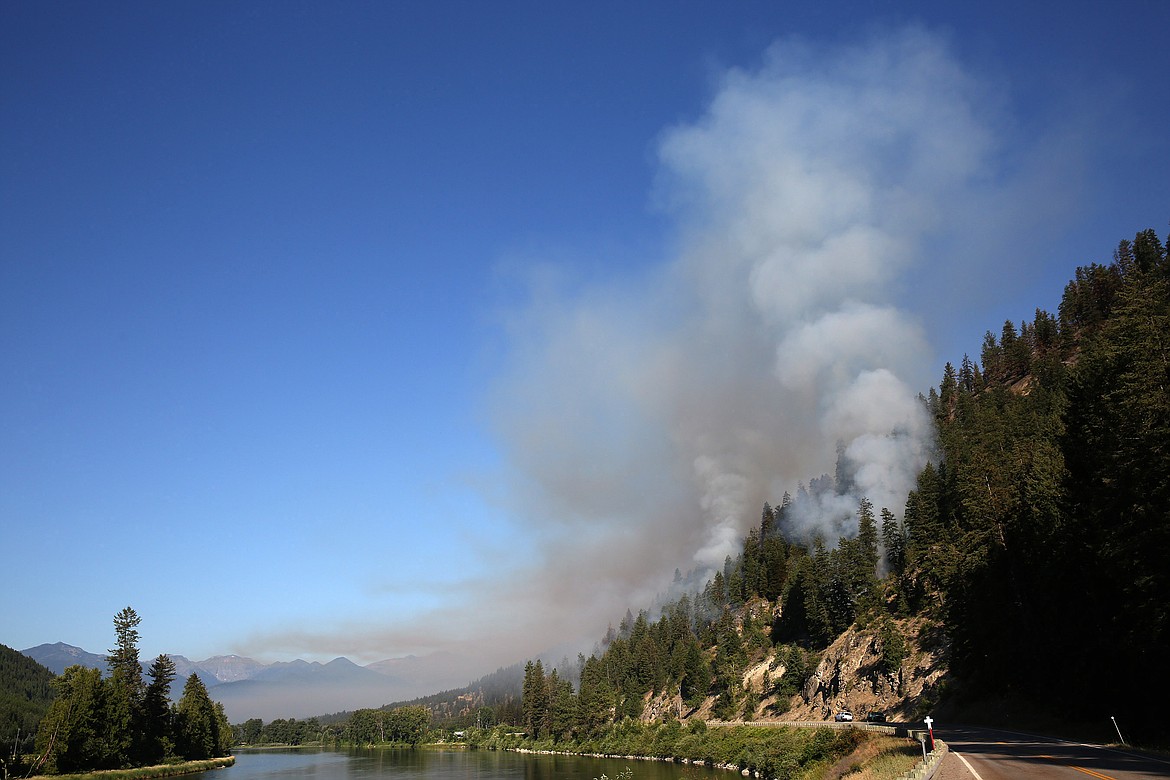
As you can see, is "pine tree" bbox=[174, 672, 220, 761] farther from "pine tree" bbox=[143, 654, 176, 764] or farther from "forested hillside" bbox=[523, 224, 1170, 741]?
"forested hillside" bbox=[523, 224, 1170, 741]

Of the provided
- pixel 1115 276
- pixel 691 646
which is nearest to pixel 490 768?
pixel 691 646

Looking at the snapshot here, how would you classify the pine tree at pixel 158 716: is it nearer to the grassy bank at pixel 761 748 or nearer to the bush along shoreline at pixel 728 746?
the bush along shoreline at pixel 728 746

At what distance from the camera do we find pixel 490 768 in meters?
109

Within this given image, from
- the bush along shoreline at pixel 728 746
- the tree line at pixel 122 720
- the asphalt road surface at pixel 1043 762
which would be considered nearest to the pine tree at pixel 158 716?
the tree line at pixel 122 720

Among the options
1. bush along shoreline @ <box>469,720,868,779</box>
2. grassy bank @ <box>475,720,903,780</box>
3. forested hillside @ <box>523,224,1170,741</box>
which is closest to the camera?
forested hillside @ <box>523,224,1170,741</box>

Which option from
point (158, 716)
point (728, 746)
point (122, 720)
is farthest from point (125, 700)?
point (728, 746)

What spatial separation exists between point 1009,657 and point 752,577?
115082 mm

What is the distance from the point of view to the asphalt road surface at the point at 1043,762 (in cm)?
2339

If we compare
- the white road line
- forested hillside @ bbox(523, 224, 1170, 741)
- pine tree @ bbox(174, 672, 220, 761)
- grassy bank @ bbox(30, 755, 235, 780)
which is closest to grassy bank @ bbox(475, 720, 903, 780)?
the white road line

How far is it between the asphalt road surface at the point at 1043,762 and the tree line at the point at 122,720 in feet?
294

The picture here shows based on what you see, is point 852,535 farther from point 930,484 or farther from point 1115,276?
point 1115,276

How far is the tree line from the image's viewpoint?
248 feet

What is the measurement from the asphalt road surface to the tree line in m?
89.7

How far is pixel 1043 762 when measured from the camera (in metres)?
27.5
